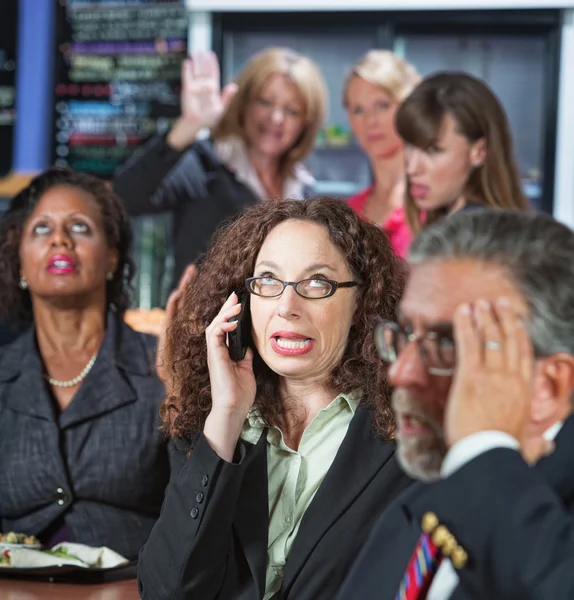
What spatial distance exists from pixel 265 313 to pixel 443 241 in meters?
0.71

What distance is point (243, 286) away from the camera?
1.90m

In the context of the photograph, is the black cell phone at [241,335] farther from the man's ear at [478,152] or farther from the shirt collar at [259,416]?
the man's ear at [478,152]

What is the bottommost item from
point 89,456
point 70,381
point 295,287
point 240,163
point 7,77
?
point 89,456

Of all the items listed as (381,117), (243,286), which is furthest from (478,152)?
(243,286)

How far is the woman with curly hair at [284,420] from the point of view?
171cm

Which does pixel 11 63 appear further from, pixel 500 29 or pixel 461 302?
pixel 461 302

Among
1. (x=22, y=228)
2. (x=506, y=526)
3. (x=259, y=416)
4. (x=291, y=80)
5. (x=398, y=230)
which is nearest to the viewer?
(x=506, y=526)

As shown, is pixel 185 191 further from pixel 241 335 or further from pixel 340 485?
pixel 340 485

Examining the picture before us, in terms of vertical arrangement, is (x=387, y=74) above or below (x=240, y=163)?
above

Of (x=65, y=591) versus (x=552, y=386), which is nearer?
(x=552, y=386)

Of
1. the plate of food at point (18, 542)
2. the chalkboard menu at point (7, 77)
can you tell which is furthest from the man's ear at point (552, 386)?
the chalkboard menu at point (7, 77)

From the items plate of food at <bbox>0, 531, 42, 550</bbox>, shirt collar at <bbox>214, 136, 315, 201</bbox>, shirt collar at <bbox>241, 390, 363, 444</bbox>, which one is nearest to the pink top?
shirt collar at <bbox>214, 136, 315, 201</bbox>

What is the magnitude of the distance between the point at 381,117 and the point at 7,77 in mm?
2751

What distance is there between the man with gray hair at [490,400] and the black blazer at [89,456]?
1319 millimetres
